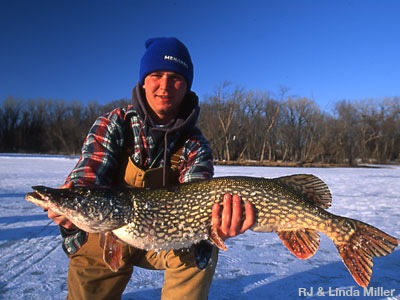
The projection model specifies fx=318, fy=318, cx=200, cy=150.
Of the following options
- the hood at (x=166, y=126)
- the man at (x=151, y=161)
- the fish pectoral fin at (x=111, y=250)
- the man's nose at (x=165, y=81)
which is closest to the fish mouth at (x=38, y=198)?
the man at (x=151, y=161)

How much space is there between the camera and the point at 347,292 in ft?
9.71

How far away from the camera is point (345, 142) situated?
124 ft

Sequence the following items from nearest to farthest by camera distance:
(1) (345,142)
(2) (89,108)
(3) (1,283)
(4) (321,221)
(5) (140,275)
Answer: (4) (321,221)
(3) (1,283)
(5) (140,275)
(1) (345,142)
(2) (89,108)

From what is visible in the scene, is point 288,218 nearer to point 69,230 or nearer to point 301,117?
point 69,230

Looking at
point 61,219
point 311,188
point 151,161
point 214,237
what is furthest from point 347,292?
point 61,219

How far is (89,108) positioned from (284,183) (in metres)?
57.2

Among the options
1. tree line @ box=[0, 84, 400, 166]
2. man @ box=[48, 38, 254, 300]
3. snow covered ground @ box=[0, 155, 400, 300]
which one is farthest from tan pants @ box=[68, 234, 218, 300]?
tree line @ box=[0, 84, 400, 166]

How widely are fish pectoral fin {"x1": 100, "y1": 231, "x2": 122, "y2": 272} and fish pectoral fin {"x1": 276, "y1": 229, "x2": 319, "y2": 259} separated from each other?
3.30ft

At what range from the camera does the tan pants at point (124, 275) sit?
2080mm

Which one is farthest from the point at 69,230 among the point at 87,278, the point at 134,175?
the point at 134,175

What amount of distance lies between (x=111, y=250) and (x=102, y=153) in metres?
0.67

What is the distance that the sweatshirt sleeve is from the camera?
219 cm

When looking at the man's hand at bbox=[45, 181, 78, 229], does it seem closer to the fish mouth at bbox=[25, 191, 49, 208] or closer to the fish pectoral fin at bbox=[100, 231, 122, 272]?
the fish mouth at bbox=[25, 191, 49, 208]

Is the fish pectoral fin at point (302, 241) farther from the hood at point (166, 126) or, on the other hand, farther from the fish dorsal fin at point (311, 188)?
the hood at point (166, 126)
